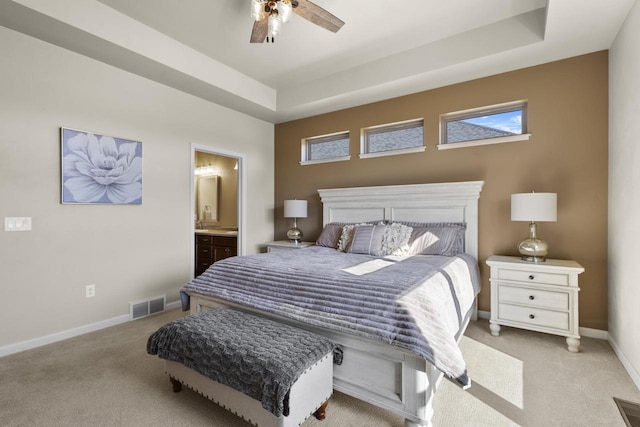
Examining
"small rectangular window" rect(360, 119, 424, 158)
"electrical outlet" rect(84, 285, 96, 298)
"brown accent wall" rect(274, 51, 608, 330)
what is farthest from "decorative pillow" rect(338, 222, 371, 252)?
"electrical outlet" rect(84, 285, 96, 298)

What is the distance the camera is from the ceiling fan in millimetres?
2131

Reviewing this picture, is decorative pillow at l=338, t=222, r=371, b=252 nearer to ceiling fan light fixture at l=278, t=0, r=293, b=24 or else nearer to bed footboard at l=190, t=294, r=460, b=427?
bed footboard at l=190, t=294, r=460, b=427

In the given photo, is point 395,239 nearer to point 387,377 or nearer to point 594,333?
point 387,377

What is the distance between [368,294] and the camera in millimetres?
1771

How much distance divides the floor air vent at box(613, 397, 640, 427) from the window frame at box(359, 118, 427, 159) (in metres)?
2.76

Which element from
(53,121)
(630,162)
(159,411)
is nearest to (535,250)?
(630,162)

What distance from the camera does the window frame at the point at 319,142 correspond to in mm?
4438

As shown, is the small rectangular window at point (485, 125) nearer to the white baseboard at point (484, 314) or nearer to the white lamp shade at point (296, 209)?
the white baseboard at point (484, 314)

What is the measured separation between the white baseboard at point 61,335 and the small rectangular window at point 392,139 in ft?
11.4

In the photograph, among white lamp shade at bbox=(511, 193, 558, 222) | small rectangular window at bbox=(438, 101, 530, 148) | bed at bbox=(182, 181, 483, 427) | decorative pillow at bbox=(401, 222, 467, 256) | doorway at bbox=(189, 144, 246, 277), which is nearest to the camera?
bed at bbox=(182, 181, 483, 427)

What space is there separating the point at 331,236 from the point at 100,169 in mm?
2561

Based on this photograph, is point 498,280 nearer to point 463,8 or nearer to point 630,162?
point 630,162

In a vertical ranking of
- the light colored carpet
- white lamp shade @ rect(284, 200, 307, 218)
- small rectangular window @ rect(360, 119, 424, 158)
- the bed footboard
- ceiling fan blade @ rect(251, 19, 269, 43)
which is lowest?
the light colored carpet

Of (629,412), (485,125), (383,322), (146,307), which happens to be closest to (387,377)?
(383,322)
